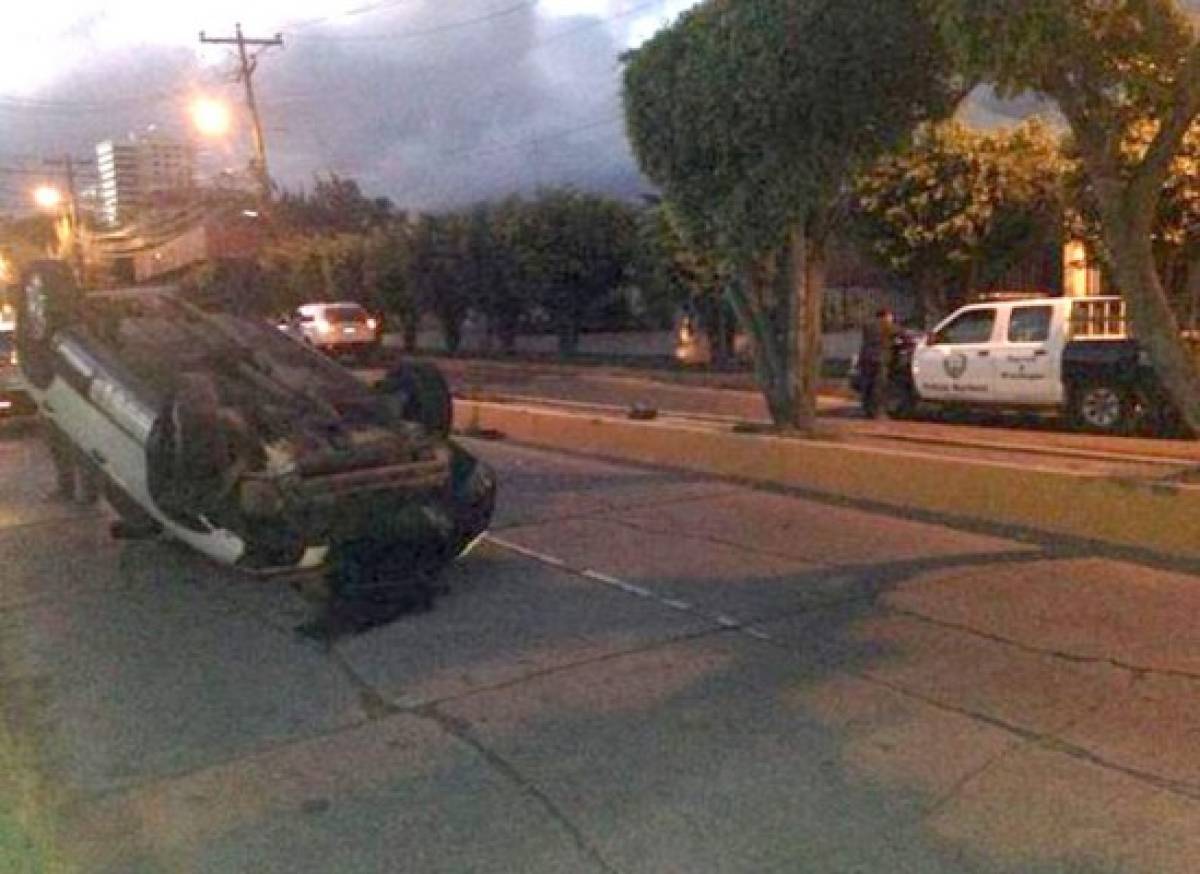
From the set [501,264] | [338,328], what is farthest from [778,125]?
[501,264]

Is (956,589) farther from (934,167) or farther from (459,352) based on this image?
(459,352)

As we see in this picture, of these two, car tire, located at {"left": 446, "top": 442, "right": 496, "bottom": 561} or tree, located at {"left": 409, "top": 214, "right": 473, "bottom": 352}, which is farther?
tree, located at {"left": 409, "top": 214, "right": 473, "bottom": 352}

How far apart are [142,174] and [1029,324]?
80.5 meters

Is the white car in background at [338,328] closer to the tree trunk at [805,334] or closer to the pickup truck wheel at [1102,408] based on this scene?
the pickup truck wheel at [1102,408]

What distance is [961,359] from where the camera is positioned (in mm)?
18500

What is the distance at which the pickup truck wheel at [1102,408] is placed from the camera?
1639 centimetres

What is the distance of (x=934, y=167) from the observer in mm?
24391

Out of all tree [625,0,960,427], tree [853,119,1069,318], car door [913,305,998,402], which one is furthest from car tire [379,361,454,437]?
tree [853,119,1069,318]

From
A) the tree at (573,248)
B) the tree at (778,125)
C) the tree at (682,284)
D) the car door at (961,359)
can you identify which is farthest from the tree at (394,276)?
the tree at (778,125)

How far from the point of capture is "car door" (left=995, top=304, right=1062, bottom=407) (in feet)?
56.5

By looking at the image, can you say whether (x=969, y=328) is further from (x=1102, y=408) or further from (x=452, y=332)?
(x=452, y=332)

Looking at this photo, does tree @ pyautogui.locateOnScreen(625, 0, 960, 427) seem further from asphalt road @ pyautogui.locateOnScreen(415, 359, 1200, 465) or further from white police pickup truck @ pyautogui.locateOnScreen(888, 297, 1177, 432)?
white police pickup truck @ pyautogui.locateOnScreen(888, 297, 1177, 432)

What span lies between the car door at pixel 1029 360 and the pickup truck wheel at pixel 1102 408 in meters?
0.36

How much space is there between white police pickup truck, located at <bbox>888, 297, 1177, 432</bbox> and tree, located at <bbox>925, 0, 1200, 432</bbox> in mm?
7768
